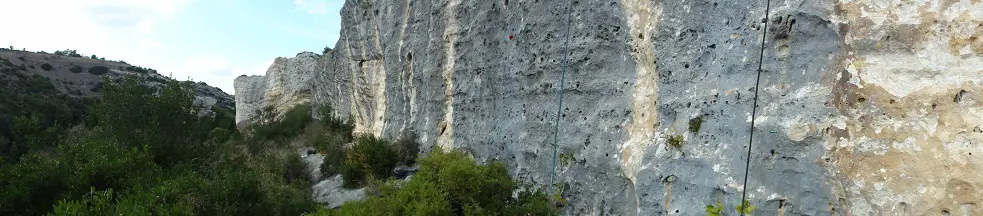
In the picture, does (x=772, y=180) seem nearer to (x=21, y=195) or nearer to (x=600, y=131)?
(x=600, y=131)

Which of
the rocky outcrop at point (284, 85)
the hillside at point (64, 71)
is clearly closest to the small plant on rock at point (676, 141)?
the rocky outcrop at point (284, 85)

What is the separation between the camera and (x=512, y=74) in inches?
335

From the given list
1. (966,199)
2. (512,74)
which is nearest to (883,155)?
(966,199)

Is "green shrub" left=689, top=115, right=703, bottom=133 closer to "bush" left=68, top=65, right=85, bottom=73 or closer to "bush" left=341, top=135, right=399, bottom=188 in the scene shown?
"bush" left=341, top=135, right=399, bottom=188

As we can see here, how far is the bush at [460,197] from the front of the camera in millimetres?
6688

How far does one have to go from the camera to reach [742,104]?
506 centimetres

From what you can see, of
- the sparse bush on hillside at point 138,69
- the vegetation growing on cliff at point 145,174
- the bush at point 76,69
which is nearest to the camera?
the vegetation growing on cliff at point 145,174

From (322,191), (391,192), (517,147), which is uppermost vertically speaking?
(517,147)

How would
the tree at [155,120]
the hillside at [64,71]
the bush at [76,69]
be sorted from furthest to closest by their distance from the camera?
the bush at [76,69], the hillside at [64,71], the tree at [155,120]

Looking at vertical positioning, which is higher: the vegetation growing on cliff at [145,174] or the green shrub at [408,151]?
the green shrub at [408,151]

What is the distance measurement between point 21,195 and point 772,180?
8.53 meters

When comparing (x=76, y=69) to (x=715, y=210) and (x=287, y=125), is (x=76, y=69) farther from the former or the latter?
(x=715, y=210)

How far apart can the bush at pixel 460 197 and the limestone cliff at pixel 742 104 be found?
0.51 meters

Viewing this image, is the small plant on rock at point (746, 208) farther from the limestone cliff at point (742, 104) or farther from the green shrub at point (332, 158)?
the green shrub at point (332, 158)
